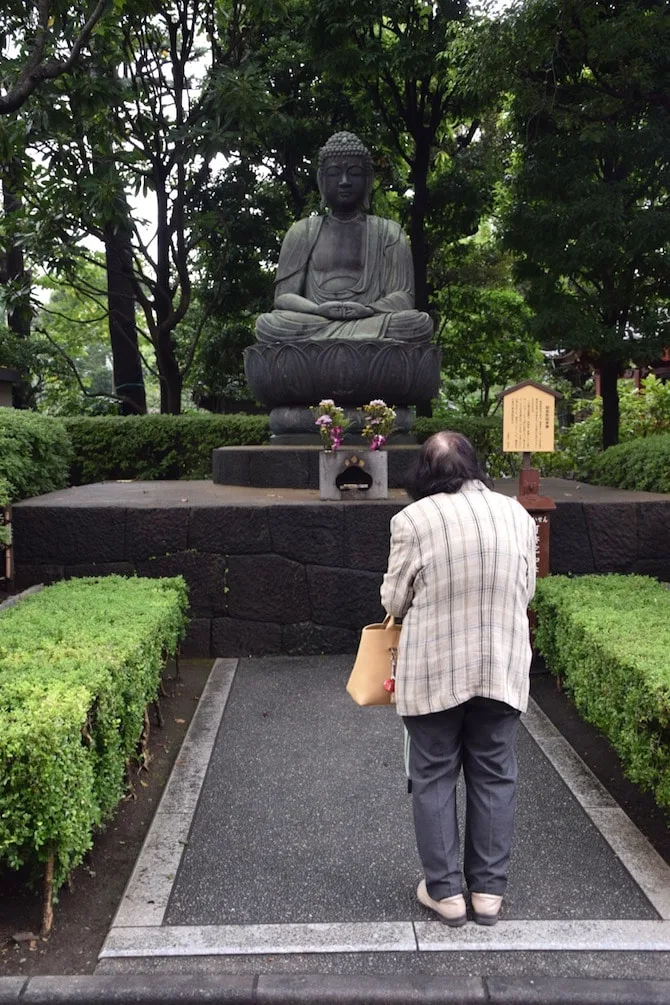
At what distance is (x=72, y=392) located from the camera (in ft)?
40.1

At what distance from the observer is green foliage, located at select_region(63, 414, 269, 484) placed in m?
9.42

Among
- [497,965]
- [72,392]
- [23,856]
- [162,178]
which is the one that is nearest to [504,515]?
[497,965]

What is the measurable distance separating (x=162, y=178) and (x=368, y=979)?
1001 cm

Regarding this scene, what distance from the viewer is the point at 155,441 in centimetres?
947

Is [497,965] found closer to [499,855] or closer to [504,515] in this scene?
[499,855]

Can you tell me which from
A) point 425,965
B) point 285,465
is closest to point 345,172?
point 285,465

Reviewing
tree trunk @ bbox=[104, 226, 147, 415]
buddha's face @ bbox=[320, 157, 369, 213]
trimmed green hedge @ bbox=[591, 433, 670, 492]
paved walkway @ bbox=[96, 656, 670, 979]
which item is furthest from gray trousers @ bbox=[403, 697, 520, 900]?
tree trunk @ bbox=[104, 226, 147, 415]

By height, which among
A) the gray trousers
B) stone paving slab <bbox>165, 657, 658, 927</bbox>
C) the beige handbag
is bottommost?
stone paving slab <bbox>165, 657, 658, 927</bbox>

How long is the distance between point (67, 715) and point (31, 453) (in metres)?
3.96

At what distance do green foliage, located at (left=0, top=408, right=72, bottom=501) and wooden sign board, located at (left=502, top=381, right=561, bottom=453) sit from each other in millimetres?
2919

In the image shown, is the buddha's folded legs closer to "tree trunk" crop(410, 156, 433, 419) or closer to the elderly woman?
the elderly woman

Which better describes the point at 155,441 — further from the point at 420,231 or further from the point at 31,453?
the point at 420,231

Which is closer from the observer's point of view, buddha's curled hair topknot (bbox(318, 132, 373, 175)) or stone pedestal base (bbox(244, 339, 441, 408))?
stone pedestal base (bbox(244, 339, 441, 408))

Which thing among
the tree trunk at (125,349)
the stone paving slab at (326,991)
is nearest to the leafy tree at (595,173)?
the tree trunk at (125,349)
